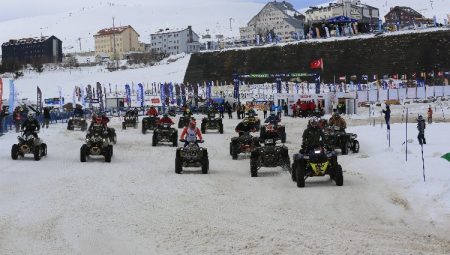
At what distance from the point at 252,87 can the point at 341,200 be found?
7602cm

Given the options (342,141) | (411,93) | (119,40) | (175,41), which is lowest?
(342,141)

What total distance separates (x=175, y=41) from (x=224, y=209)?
17104 centimetres

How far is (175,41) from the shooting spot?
18088cm

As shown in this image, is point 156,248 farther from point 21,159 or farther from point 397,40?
point 397,40

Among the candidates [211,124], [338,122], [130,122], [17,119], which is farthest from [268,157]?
[130,122]

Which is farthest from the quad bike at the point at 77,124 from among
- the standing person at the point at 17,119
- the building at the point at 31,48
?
the building at the point at 31,48

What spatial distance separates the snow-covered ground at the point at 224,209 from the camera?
9.33 m

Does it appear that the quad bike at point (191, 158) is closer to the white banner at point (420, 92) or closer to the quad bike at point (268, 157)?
the quad bike at point (268, 157)

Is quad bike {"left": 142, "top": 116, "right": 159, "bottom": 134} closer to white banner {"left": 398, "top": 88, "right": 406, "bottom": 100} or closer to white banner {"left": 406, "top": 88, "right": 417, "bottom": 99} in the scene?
white banner {"left": 398, "top": 88, "right": 406, "bottom": 100}

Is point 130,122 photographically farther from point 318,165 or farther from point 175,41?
point 175,41

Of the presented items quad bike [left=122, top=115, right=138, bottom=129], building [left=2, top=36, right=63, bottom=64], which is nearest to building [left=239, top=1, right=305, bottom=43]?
building [left=2, top=36, right=63, bottom=64]

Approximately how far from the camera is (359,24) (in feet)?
336

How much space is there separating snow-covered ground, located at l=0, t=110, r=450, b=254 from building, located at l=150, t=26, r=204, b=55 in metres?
158

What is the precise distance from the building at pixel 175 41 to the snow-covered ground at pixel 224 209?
158m
